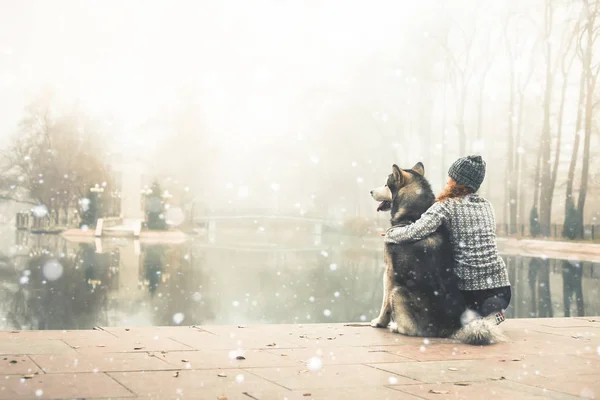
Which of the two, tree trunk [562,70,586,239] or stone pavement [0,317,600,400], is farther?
tree trunk [562,70,586,239]

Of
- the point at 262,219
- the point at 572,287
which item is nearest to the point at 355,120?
the point at 262,219

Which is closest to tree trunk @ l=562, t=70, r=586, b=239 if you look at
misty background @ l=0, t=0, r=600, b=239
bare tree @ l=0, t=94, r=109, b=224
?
misty background @ l=0, t=0, r=600, b=239

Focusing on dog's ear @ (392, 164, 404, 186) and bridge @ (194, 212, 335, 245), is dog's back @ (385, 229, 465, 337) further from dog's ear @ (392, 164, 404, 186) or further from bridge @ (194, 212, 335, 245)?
bridge @ (194, 212, 335, 245)

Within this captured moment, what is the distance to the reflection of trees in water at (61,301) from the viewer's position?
818cm

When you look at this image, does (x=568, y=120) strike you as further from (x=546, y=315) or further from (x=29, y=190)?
(x=29, y=190)

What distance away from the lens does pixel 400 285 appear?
17.7 ft

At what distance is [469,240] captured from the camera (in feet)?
17.7

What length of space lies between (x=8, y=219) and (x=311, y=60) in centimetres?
4481

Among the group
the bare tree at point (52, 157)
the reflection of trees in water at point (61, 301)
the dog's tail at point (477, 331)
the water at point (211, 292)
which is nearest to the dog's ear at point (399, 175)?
the dog's tail at point (477, 331)

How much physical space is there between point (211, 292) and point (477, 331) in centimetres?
741

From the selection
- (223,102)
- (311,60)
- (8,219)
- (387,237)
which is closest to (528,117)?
(311,60)

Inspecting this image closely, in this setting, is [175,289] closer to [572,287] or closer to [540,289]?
[540,289]

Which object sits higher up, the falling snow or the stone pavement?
the stone pavement

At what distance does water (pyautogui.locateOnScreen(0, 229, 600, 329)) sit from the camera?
9070 millimetres
